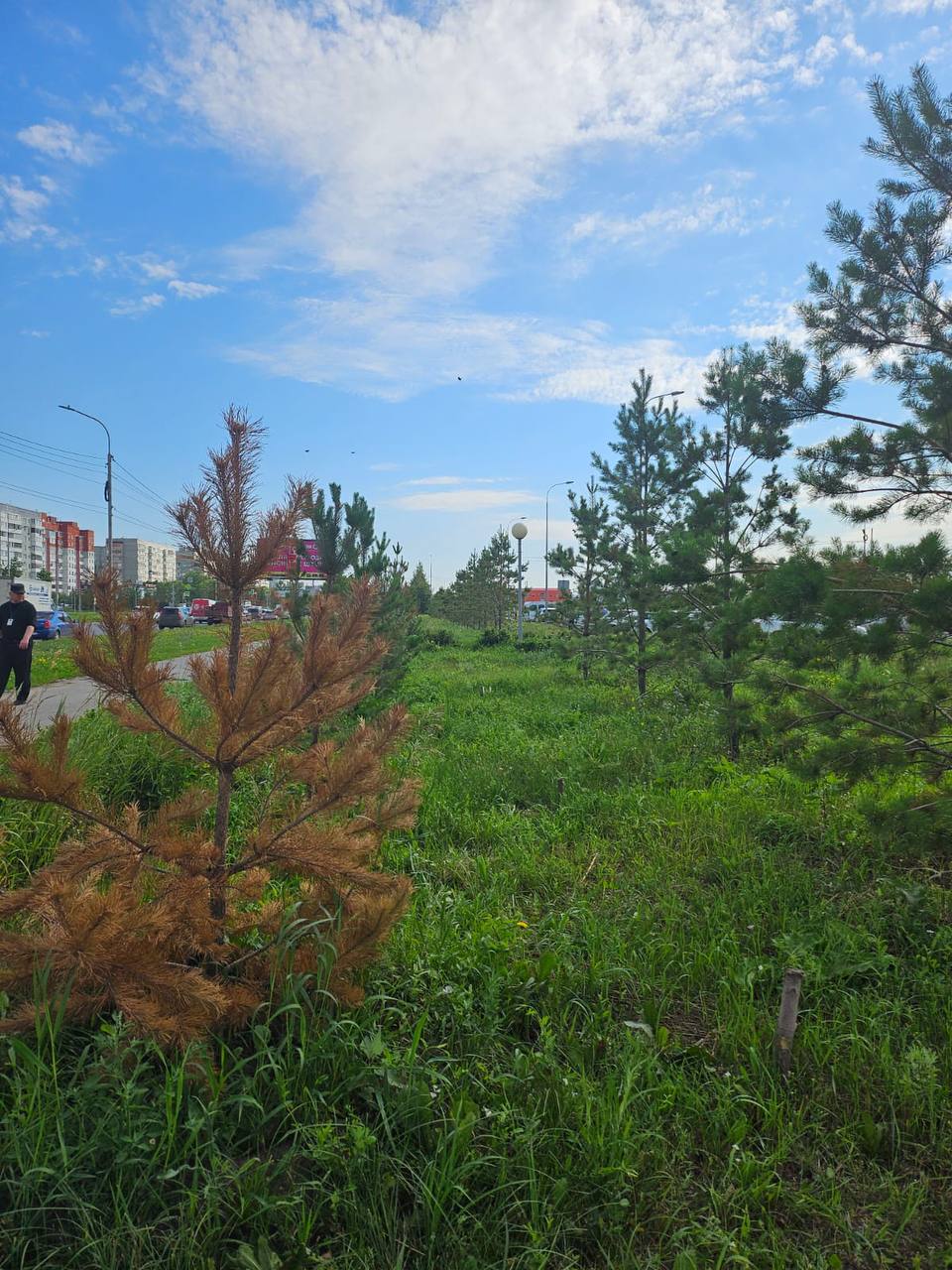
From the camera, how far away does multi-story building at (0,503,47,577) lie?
96.2 m

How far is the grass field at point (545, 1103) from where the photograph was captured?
1.85m

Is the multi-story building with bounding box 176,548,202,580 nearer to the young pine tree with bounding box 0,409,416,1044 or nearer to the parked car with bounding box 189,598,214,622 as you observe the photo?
the young pine tree with bounding box 0,409,416,1044

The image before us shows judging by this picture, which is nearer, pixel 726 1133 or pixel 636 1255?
pixel 636 1255

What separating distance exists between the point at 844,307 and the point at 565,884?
3.62 m

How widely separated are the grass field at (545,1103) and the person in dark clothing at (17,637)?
512cm

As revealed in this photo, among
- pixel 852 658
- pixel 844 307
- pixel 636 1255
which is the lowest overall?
pixel 636 1255

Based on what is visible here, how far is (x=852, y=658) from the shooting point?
13.4 ft

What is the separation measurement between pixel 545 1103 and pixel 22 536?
11699 cm

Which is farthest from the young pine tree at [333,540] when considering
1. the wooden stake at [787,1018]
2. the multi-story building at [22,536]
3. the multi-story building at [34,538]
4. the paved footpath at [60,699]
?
the multi-story building at [22,536]

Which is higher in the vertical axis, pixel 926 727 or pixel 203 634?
pixel 203 634

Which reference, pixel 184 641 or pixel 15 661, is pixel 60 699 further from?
pixel 184 641

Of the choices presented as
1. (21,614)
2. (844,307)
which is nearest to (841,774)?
(844,307)

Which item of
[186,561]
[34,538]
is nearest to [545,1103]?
[186,561]

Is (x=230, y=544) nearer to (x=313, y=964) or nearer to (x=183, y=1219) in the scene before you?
(x=313, y=964)
